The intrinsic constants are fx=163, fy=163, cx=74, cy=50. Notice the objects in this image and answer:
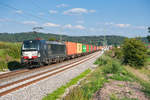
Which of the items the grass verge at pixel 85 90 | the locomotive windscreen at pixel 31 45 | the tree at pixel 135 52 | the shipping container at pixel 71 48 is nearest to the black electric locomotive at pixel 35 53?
the locomotive windscreen at pixel 31 45

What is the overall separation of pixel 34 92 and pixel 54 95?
3.69 ft

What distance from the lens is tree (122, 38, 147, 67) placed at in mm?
21675

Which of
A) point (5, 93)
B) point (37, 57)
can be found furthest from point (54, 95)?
point (37, 57)

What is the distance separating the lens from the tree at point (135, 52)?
21675 mm

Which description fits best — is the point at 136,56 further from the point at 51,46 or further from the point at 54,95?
the point at 54,95

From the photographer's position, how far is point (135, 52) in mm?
21797

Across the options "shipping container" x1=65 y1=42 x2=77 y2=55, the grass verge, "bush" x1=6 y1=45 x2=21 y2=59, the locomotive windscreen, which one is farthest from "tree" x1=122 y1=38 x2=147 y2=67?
"bush" x1=6 y1=45 x2=21 y2=59

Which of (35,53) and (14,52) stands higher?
(35,53)

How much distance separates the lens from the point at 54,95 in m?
7.23

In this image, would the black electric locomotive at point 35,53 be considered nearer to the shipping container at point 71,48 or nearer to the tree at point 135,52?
the shipping container at point 71,48

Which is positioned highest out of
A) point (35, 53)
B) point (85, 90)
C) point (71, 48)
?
point (71, 48)

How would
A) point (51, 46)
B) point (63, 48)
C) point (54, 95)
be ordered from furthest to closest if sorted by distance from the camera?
point (63, 48) → point (51, 46) → point (54, 95)

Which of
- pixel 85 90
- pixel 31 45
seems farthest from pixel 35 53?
pixel 85 90

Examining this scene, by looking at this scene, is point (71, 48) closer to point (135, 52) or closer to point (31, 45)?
point (135, 52)
